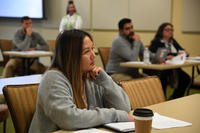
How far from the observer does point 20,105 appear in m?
1.99

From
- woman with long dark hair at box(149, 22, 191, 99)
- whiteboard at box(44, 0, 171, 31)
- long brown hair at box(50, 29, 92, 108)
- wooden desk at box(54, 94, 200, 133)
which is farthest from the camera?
whiteboard at box(44, 0, 171, 31)

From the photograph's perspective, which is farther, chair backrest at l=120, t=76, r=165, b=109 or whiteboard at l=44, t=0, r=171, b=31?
whiteboard at l=44, t=0, r=171, b=31

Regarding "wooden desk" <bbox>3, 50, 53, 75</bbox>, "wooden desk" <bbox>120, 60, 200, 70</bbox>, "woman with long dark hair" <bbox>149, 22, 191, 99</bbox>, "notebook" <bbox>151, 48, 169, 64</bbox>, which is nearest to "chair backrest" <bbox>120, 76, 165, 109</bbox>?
"wooden desk" <bbox>120, 60, 200, 70</bbox>

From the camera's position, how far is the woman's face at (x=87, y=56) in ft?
6.23

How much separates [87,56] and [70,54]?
0.09 m

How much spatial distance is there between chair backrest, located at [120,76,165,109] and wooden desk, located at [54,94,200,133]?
0.68 feet

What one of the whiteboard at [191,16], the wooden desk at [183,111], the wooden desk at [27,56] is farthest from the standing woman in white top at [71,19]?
the wooden desk at [183,111]

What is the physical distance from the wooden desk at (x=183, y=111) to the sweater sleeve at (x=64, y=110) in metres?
0.07

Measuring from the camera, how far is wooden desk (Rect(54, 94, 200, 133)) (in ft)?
5.63

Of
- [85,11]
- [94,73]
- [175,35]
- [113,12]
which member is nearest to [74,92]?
[94,73]

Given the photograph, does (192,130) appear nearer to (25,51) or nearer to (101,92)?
(101,92)

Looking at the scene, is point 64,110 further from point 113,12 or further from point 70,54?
point 113,12

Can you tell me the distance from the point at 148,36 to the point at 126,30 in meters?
2.40

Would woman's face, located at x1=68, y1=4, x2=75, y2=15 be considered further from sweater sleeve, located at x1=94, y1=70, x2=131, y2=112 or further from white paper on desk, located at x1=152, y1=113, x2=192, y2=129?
white paper on desk, located at x1=152, y1=113, x2=192, y2=129
